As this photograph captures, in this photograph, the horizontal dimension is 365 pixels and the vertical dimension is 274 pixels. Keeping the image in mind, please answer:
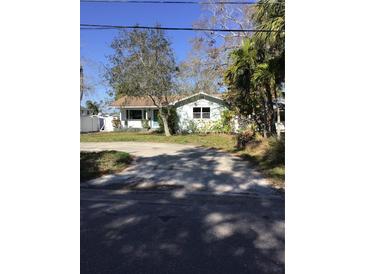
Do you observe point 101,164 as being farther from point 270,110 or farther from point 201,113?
point 201,113

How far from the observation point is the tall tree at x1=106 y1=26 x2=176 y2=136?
2481 cm

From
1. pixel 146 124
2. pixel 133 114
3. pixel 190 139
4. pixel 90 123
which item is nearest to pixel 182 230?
pixel 190 139

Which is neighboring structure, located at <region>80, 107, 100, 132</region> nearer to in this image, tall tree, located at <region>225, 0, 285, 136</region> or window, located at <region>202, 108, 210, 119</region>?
window, located at <region>202, 108, 210, 119</region>

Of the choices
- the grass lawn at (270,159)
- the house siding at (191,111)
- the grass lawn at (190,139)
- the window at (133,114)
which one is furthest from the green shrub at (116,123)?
the grass lawn at (270,159)

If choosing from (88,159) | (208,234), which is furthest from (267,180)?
(88,159)

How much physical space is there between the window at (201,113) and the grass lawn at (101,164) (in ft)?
54.3

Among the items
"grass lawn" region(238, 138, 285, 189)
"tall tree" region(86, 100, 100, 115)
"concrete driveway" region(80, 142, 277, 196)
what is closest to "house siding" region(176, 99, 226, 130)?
"grass lawn" region(238, 138, 285, 189)

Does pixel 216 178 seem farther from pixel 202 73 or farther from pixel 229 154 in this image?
pixel 202 73

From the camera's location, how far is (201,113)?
2909 cm

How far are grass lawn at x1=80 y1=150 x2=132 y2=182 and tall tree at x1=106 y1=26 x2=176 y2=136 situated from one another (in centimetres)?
1268

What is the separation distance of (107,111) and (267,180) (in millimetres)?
42666
